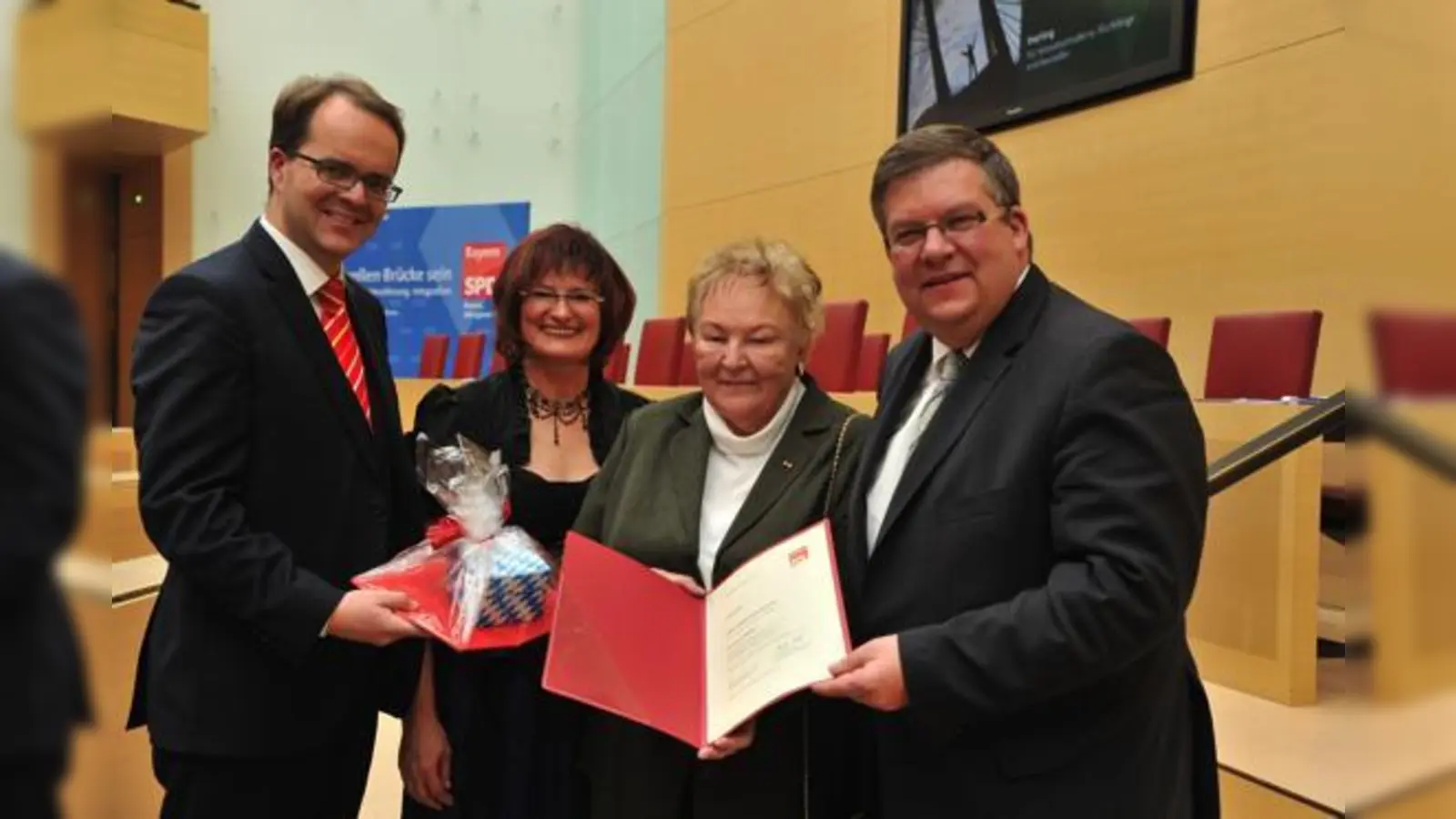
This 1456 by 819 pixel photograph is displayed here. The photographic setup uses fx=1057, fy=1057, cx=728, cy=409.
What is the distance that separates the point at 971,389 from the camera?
3.45ft

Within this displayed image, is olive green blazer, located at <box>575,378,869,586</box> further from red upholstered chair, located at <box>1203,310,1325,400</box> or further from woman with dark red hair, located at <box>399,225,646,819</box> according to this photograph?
red upholstered chair, located at <box>1203,310,1325,400</box>

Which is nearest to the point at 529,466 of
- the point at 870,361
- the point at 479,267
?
the point at 870,361

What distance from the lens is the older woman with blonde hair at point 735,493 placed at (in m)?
1.33

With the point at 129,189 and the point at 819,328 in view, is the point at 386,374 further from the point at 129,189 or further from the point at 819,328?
the point at 129,189

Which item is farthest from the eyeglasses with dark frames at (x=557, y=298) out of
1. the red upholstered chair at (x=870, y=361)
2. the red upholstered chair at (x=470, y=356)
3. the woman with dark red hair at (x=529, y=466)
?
the red upholstered chair at (x=470, y=356)

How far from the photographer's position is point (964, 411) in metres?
1.04

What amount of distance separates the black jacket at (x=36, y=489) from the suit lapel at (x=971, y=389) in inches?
36.0

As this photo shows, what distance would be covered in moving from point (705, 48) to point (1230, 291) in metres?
4.41

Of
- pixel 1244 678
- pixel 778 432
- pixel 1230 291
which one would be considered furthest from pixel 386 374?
pixel 1230 291

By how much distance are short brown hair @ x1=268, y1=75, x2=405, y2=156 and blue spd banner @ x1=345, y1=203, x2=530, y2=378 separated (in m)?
7.15

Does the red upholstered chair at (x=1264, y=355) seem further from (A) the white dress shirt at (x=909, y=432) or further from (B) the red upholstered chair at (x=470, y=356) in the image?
(B) the red upholstered chair at (x=470, y=356)

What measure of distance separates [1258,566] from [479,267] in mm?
6944

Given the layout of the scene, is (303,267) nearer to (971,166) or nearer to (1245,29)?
(971,166)

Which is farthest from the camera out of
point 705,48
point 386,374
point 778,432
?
point 705,48
